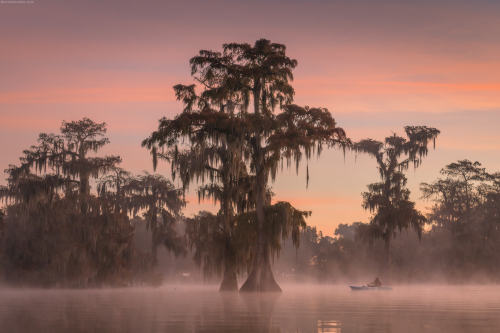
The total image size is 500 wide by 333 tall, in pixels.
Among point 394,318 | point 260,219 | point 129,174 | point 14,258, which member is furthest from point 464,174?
point 394,318

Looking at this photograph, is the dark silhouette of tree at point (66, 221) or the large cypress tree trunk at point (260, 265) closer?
the large cypress tree trunk at point (260, 265)

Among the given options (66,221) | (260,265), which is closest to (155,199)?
(66,221)

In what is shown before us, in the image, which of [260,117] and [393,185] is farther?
[393,185]

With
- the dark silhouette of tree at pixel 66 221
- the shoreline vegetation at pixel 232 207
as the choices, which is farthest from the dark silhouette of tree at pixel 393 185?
the dark silhouette of tree at pixel 66 221

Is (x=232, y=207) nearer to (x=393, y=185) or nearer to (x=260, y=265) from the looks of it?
(x=260, y=265)

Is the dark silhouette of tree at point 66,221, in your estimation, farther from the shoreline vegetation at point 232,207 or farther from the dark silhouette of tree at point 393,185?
the dark silhouette of tree at point 393,185

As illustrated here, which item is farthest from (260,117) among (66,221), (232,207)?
(66,221)

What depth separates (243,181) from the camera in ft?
151

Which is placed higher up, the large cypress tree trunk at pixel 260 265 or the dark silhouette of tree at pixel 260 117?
the dark silhouette of tree at pixel 260 117

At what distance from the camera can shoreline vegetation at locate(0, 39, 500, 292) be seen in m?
44.0

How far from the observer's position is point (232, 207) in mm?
46906

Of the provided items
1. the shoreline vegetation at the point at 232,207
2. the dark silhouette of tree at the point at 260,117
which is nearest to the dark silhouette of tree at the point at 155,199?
the shoreline vegetation at the point at 232,207

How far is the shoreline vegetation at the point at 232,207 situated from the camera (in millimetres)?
44000

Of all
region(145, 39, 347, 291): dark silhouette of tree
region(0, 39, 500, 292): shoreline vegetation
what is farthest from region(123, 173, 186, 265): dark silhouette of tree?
region(145, 39, 347, 291): dark silhouette of tree
